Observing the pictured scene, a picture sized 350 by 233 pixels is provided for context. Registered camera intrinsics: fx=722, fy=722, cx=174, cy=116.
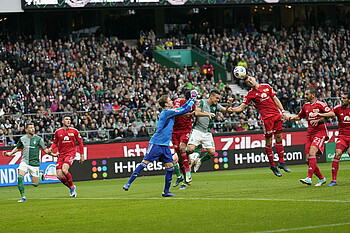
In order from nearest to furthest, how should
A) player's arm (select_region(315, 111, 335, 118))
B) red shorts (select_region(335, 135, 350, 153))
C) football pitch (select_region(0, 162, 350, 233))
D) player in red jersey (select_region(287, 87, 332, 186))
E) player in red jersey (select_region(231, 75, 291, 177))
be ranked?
1. football pitch (select_region(0, 162, 350, 233))
2. player's arm (select_region(315, 111, 335, 118))
3. player in red jersey (select_region(287, 87, 332, 186))
4. red shorts (select_region(335, 135, 350, 153))
5. player in red jersey (select_region(231, 75, 291, 177))

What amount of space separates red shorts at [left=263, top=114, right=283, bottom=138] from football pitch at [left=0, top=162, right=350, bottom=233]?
1.50 m

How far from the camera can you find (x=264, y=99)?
61.9 ft

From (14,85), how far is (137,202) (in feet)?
71.7

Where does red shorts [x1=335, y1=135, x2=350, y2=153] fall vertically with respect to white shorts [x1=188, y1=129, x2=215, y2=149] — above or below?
above

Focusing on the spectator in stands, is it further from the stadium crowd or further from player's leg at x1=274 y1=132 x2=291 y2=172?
player's leg at x1=274 y1=132 x2=291 y2=172

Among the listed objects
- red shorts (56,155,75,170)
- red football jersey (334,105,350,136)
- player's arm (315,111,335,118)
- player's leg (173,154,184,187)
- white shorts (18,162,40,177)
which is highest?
player's arm (315,111,335,118)

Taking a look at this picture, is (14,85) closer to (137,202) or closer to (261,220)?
(137,202)

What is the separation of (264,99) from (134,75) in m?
22.7

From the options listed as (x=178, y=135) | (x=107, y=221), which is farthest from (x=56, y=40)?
(x=107, y=221)

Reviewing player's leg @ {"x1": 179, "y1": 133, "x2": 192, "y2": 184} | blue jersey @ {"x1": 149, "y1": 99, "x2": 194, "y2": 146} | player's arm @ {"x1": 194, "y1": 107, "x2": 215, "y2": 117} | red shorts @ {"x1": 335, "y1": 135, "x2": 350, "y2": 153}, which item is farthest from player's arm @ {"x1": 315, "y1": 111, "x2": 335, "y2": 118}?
player's leg @ {"x1": 179, "y1": 133, "x2": 192, "y2": 184}

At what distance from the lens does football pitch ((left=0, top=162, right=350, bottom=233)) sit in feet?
37.4

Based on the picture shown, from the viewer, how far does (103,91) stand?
3778 centimetres

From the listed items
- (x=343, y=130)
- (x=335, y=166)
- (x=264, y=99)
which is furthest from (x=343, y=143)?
(x=264, y=99)

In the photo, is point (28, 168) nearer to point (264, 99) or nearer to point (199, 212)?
point (264, 99)
